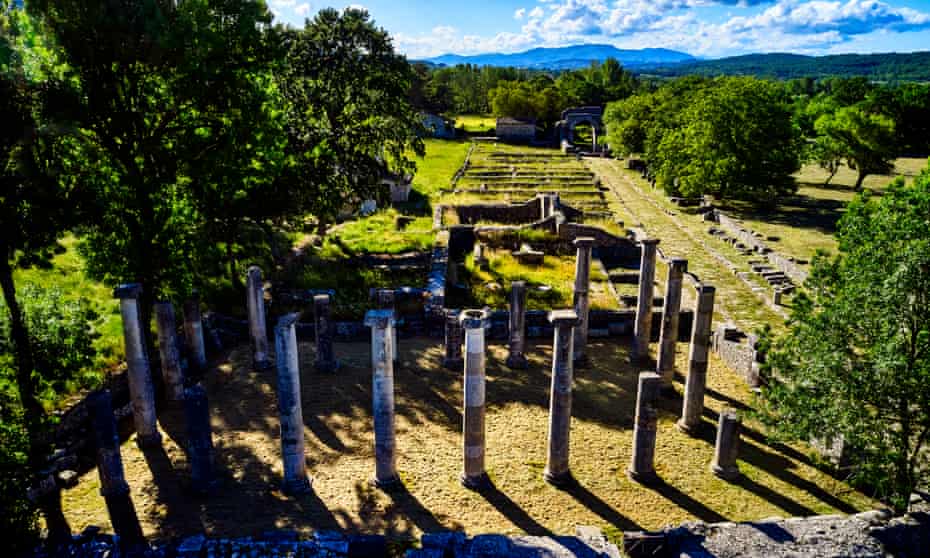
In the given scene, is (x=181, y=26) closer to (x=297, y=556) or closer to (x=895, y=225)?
(x=297, y=556)

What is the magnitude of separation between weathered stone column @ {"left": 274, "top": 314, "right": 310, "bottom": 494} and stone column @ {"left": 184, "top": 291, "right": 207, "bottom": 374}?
20.7 ft

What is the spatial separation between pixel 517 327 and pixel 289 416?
756 cm

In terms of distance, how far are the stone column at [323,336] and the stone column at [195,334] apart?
10.4 ft

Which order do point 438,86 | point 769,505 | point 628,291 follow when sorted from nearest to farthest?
point 769,505, point 628,291, point 438,86

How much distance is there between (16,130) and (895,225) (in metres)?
15.7

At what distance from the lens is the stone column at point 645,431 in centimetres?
1254

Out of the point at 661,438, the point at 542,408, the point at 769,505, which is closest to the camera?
the point at 769,505

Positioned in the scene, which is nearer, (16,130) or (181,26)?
(16,130)

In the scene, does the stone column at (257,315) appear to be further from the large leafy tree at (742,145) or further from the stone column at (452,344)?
the large leafy tree at (742,145)

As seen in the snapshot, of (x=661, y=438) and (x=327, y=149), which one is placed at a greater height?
(x=327, y=149)

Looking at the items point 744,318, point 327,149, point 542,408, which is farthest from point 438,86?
point 542,408

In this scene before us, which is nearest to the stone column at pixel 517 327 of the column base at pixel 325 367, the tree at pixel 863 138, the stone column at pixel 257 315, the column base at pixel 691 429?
the column base at pixel 691 429

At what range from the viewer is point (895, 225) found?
32.0ft

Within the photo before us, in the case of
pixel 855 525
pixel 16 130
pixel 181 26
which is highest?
pixel 181 26
